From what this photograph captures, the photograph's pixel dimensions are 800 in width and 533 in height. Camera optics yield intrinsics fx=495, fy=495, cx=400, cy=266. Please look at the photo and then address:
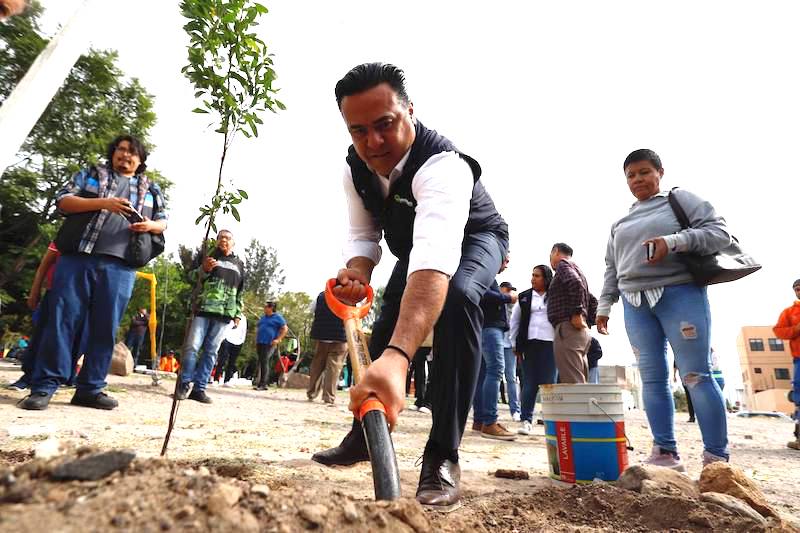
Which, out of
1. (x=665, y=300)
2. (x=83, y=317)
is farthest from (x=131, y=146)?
(x=665, y=300)

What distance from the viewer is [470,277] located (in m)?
2.14

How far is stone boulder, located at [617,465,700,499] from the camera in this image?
2080 mm

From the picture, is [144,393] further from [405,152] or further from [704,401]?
[704,401]

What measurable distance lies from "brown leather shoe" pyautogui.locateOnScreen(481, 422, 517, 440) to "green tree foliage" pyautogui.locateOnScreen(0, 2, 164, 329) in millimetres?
18793

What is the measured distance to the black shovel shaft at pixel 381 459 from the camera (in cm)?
133

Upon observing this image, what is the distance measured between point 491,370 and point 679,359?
2735 millimetres

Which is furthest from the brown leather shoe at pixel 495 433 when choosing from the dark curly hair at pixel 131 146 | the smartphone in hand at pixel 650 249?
the dark curly hair at pixel 131 146

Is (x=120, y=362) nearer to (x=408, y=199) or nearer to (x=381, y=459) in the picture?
(x=408, y=199)

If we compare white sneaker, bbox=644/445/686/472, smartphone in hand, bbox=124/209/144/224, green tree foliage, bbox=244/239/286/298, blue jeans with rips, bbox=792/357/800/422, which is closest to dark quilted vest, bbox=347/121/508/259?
white sneaker, bbox=644/445/686/472

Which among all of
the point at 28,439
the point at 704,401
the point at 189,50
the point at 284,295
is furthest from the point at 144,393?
the point at 284,295

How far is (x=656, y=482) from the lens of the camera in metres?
2.14

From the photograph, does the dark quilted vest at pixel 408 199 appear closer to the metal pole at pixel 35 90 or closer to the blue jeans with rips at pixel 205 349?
the metal pole at pixel 35 90

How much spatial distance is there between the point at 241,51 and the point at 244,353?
38.4 metres

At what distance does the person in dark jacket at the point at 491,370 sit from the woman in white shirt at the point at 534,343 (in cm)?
34
